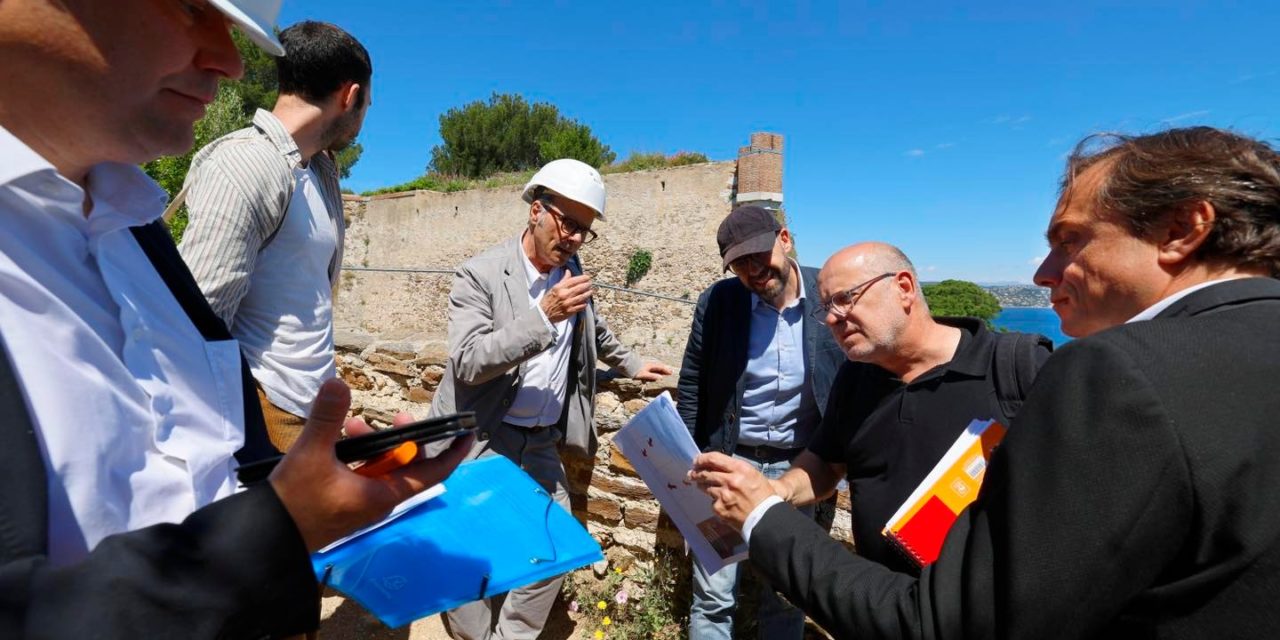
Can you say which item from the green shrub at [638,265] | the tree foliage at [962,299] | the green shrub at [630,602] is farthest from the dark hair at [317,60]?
the tree foliage at [962,299]

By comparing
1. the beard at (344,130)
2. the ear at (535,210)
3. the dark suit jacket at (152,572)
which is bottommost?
the dark suit jacket at (152,572)

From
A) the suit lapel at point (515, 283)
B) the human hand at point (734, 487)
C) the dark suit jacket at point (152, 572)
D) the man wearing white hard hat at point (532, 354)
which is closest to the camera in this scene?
the dark suit jacket at point (152, 572)

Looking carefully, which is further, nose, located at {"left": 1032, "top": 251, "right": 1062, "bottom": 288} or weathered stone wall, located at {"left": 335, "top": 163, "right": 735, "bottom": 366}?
weathered stone wall, located at {"left": 335, "top": 163, "right": 735, "bottom": 366}

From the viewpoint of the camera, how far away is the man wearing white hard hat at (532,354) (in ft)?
7.88

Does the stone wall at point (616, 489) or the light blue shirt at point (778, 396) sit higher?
the light blue shirt at point (778, 396)

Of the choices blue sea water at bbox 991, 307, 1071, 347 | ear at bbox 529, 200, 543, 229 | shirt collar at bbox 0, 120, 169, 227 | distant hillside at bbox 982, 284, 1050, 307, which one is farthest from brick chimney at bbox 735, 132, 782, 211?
shirt collar at bbox 0, 120, 169, 227

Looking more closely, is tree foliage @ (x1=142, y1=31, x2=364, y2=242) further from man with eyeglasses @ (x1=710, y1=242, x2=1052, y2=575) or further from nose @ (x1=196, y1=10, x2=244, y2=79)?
man with eyeglasses @ (x1=710, y1=242, x2=1052, y2=575)

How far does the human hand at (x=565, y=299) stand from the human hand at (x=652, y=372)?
2.72ft

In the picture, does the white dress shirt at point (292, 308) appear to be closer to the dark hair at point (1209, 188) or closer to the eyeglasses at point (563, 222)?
the eyeglasses at point (563, 222)

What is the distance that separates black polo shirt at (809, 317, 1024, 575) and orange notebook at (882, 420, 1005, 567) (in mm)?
143

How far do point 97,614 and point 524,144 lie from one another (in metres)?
32.8

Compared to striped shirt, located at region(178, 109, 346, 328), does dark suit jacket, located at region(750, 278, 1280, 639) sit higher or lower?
lower

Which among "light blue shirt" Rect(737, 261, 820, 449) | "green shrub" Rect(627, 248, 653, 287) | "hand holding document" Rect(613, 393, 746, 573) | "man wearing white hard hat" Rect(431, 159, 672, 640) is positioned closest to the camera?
"hand holding document" Rect(613, 393, 746, 573)

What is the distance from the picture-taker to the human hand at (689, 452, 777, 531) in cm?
149
